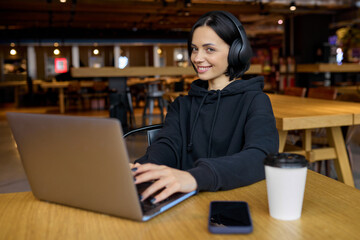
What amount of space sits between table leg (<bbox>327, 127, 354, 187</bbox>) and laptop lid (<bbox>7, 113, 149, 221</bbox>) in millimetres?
2528

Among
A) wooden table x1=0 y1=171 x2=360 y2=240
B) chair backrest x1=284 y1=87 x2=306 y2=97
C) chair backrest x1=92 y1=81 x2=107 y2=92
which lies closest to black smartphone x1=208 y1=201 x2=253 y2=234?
wooden table x1=0 y1=171 x2=360 y2=240

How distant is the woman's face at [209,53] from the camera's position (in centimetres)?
130

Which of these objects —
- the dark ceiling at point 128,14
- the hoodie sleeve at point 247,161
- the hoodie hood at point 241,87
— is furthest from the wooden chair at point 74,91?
the hoodie sleeve at point 247,161

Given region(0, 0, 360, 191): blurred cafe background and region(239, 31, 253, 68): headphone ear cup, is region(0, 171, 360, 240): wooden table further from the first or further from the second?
region(0, 0, 360, 191): blurred cafe background

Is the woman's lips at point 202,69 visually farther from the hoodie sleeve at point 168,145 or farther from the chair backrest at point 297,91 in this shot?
the chair backrest at point 297,91

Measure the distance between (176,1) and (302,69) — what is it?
375cm

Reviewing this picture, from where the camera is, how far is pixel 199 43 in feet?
4.33

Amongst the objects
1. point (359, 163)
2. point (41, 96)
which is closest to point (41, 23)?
point (41, 96)

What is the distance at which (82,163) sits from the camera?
746 millimetres

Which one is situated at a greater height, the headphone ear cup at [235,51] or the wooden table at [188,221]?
the headphone ear cup at [235,51]

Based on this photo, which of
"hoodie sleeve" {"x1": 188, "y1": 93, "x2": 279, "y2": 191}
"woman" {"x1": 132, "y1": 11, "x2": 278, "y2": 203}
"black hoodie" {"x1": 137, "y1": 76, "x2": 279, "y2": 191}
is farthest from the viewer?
"woman" {"x1": 132, "y1": 11, "x2": 278, "y2": 203}

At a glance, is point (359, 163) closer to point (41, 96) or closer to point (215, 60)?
point (215, 60)

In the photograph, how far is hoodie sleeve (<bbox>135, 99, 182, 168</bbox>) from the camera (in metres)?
1.28

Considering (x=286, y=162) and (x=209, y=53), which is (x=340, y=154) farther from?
(x=286, y=162)
